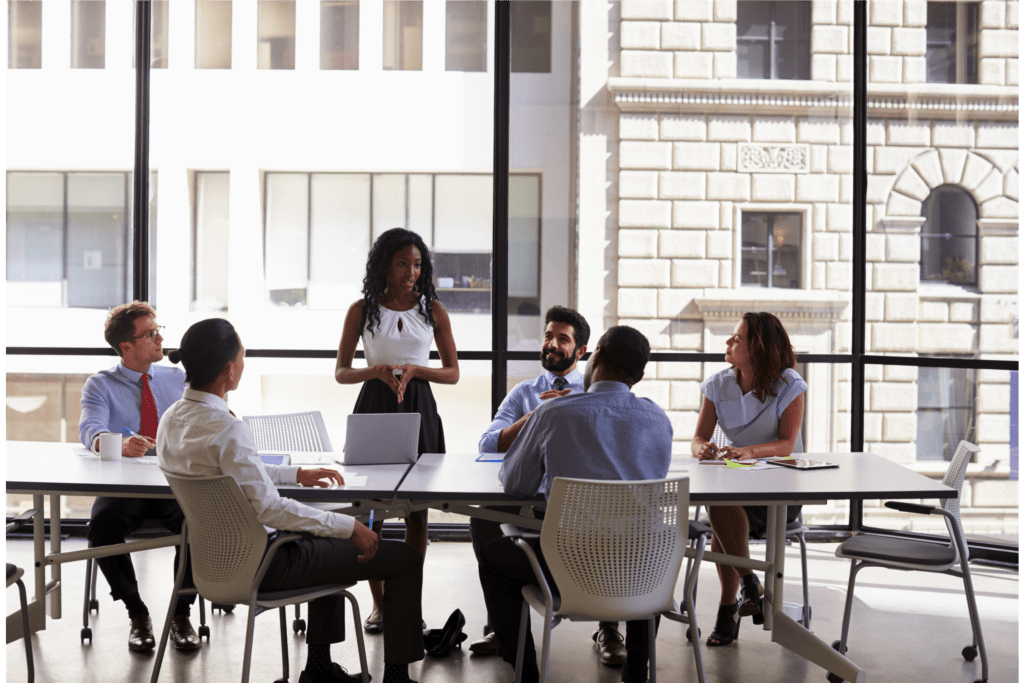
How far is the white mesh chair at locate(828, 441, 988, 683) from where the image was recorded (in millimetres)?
3186

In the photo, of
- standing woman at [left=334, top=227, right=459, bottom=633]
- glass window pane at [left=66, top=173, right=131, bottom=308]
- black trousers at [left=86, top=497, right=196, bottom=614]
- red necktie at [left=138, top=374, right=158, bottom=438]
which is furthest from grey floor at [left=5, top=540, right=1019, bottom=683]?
glass window pane at [left=66, top=173, right=131, bottom=308]

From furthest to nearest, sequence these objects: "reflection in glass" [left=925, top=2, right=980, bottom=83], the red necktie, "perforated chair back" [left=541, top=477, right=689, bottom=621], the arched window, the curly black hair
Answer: "reflection in glass" [left=925, top=2, right=980, bottom=83] → the arched window → the curly black hair → the red necktie → "perforated chair back" [left=541, top=477, right=689, bottom=621]

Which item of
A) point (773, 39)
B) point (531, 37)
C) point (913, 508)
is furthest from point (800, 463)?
point (773, 39)

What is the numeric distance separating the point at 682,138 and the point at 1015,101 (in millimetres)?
1985

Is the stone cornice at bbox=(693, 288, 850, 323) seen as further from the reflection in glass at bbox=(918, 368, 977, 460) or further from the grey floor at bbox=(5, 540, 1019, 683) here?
the grey floor at bbox=(5, 540, 1019, 683)

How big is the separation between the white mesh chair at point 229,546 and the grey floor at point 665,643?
73cm

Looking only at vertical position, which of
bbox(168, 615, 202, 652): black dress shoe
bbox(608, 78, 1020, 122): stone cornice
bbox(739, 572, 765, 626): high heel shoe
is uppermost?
bbox(608, 78, 1020, 122): stone cornice

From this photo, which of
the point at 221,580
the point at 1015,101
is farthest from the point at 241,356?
the point at 1015,101

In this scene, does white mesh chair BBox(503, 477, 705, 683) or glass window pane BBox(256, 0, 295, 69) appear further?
glass window pane BBox(256, 0, 295, 69)

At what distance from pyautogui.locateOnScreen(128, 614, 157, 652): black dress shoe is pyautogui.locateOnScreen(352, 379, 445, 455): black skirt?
116cm

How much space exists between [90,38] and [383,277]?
9.97 feet

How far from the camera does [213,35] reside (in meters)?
5.54

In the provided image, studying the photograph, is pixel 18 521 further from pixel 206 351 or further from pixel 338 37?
pixel 338 37

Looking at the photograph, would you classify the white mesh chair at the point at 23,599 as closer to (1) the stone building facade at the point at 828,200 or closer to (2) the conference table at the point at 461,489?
(2) the conference table at the point at 461,489
